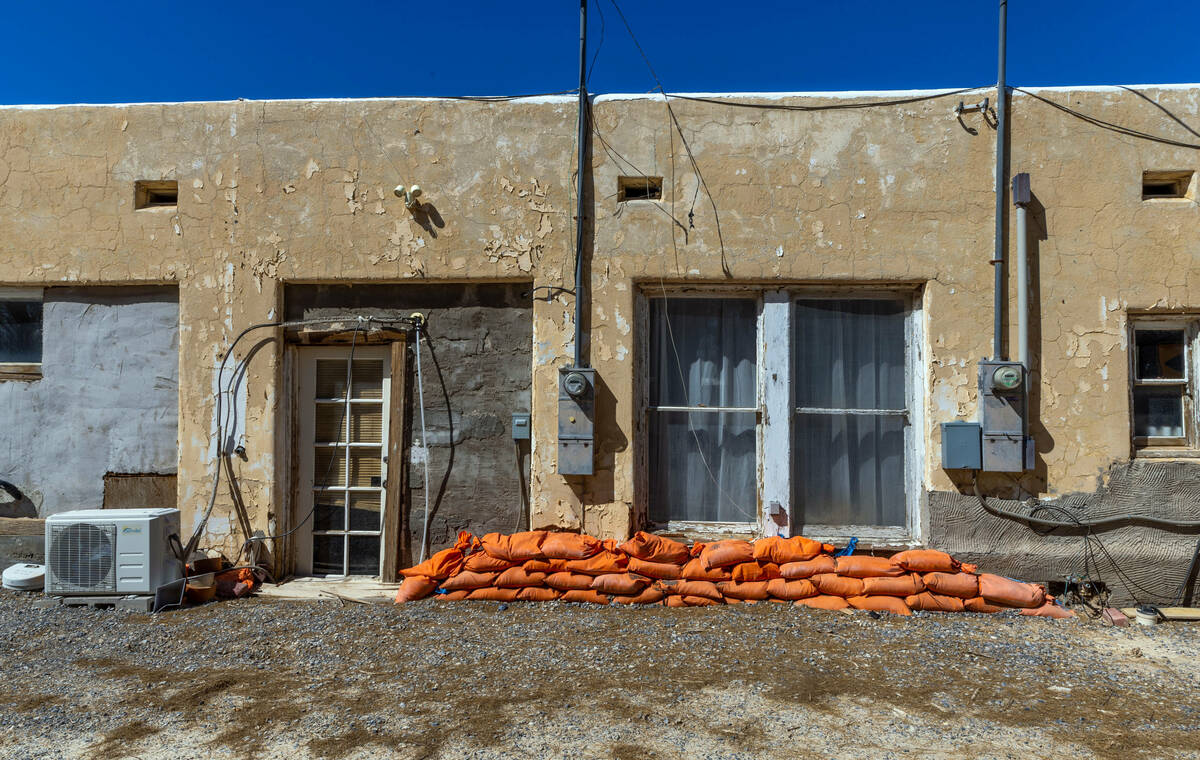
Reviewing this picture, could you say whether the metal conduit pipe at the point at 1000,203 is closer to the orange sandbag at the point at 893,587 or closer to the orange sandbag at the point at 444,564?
the orange sandbag at the point at 893,587

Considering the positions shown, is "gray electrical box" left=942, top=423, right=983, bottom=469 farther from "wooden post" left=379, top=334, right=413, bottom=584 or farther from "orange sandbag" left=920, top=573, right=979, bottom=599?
"wooden post" left=379, top=334, right=413, bottom=584

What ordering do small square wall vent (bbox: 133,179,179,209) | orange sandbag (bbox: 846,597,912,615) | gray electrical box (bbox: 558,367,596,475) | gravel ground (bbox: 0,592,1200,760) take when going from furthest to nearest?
1. small square wall vent (bbox: 133,179,179,209)
2. gray electrical box (bbox: 558,367,596,475)
3. orange sandbag (bbox: 846,597,912,615)
4. gravel ground (bbox: 0,592,1200,760)

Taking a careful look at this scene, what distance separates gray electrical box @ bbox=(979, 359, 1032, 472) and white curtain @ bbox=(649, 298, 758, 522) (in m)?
1.51

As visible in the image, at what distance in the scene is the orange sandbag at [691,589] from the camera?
16.1ft

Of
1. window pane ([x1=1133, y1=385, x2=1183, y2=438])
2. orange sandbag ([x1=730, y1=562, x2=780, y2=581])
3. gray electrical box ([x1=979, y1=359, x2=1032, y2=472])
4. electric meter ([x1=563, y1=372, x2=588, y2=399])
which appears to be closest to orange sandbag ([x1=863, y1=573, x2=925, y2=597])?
orange sandbag ([x1=730, y1=562, x2=780, y2=581])

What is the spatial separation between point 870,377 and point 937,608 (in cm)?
159

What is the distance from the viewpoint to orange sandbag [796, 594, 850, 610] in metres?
4.80

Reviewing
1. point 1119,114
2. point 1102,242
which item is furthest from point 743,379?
point 1119,114

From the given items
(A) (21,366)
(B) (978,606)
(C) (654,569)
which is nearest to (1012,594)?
(B) (978,606)

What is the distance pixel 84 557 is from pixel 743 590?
4.21m

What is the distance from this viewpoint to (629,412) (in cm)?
527

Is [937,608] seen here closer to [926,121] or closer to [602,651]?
[602,651]

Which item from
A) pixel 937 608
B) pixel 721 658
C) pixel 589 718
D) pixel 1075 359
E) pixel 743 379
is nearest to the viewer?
pixel 589 718

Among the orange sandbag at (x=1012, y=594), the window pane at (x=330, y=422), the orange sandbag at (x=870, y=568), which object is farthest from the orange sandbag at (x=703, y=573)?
the window pane at (x=330, y=422)
